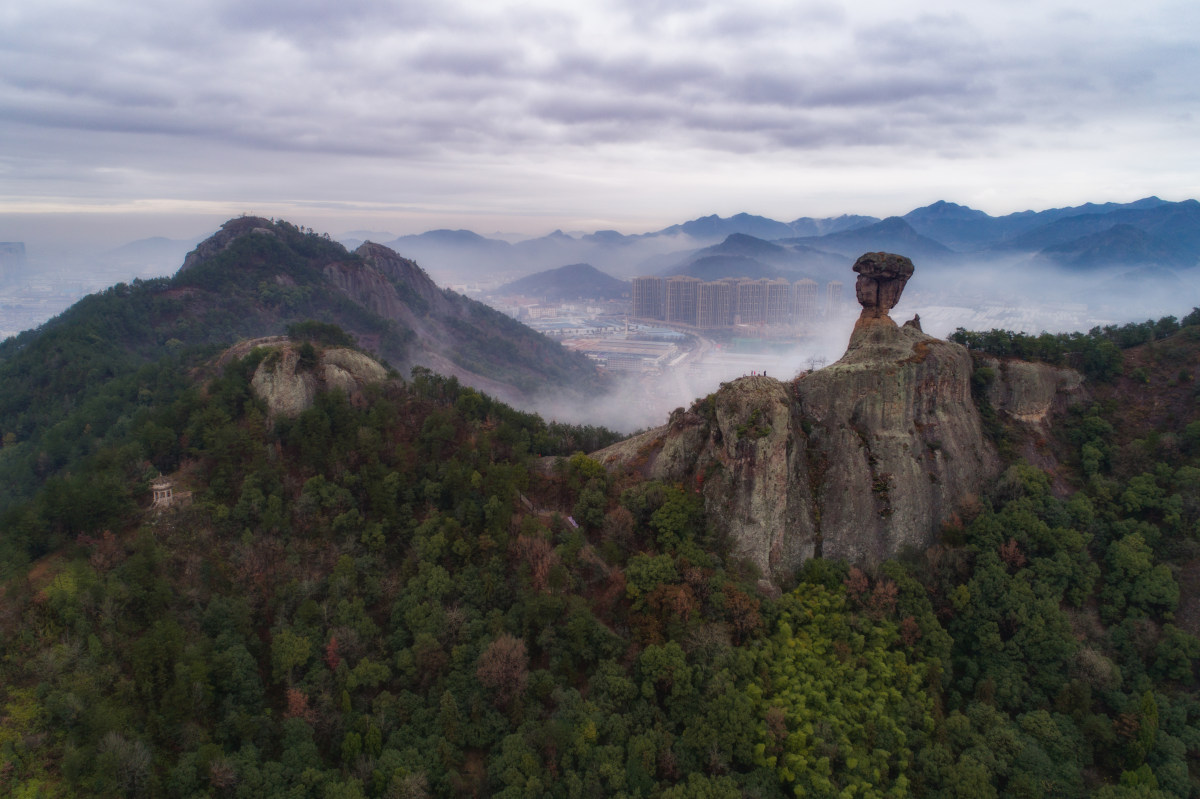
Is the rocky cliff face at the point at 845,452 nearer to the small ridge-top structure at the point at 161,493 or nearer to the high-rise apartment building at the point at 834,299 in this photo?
the small ridge-top structure at the point at 161,493

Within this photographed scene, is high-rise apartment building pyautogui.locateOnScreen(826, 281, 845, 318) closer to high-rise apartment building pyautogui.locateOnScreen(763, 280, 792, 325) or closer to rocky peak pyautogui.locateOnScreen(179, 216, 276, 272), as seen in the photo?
high-rise apartment building pyautogui.locateOnScreen(763, 280, 792, 325)

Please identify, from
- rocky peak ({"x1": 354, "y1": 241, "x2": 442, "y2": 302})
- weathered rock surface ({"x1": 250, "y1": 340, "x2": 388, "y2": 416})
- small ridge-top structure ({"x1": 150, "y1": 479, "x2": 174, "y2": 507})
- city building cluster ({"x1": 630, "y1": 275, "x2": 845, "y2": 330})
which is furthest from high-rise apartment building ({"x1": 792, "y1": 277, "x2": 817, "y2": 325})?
small ridge-top structure ({"x1": 150, "y1": 479, "x2": 174, "y2": 507})

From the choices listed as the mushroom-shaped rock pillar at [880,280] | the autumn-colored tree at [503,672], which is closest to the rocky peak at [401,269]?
the mushroom-shaped rock pillar at [880,280]

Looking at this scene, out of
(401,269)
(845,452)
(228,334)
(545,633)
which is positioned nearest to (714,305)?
(401,269)

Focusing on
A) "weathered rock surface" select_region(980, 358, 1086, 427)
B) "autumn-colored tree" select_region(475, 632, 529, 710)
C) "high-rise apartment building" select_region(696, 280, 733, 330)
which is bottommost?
"autumn-colored tree" select_region(475, 632, 529, 710)

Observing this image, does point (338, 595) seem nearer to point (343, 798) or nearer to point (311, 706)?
point (311, 706)

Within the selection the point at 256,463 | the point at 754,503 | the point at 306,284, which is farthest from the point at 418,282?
the point at 754,503
